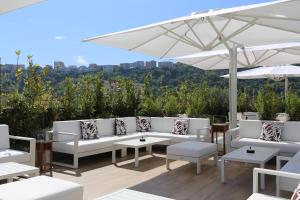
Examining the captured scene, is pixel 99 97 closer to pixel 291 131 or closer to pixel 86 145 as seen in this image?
pixel 86 145

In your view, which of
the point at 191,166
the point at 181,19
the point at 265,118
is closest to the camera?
the point at 181,19

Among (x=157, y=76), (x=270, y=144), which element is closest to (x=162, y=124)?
(x=270, y=144)

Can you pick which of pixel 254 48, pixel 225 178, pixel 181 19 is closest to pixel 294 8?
pixel 181 19

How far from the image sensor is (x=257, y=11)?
194 inches

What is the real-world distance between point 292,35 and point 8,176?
596cm

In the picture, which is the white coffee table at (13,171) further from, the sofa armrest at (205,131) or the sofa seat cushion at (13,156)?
the sofa armrest at (205,131)

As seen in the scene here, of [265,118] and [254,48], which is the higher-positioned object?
[254,48]

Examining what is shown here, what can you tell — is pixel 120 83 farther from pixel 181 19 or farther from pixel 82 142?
pixel 181 19

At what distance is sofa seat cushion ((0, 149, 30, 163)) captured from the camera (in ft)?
17.5

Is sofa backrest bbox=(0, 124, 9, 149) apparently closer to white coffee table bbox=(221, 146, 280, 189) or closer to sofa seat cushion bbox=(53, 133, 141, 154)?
sofa seat cushion bbox=(53, 133, 141, 154)

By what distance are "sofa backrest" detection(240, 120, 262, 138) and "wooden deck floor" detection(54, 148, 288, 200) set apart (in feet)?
3.13

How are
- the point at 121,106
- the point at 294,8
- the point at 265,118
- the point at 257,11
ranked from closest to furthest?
the point at 294,8 → the point at 257,11 → the point at 265,118 → the point at 121,106

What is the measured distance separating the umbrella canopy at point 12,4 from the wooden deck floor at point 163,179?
8.95 ft

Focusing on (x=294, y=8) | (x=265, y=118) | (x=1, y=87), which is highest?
(x=294, y=8)
